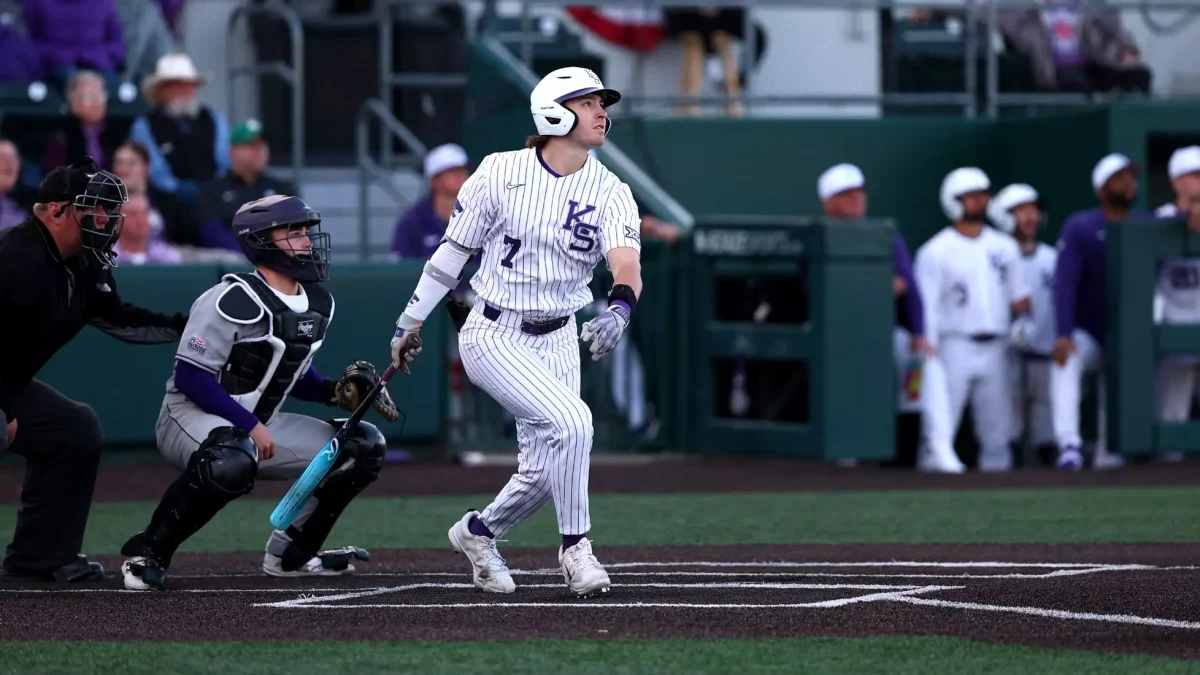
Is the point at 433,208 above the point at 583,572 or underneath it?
above

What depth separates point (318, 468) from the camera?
6.85m

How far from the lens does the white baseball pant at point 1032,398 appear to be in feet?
44.3

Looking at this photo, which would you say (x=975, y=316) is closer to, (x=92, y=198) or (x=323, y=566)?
(x=323, y=566)

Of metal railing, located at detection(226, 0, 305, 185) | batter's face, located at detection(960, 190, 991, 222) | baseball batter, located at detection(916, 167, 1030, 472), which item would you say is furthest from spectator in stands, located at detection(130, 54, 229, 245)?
batter's face, located at detection(960, 190, 991, 222)

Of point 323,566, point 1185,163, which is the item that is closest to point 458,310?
point 323,566

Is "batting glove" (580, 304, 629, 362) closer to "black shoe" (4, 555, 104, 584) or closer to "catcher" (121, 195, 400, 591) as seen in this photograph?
"catcher" (121, 195, 400, 591)

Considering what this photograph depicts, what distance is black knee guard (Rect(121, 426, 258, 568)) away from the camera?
6.71 m

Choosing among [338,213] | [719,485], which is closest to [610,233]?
[719,485]

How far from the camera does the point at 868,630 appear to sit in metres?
5.49

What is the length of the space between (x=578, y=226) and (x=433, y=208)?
6501mm

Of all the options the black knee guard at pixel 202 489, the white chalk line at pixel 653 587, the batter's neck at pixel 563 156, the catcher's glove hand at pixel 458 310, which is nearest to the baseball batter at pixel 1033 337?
the white chalk line at pixel 653 587

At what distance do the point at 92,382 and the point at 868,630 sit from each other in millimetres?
7988

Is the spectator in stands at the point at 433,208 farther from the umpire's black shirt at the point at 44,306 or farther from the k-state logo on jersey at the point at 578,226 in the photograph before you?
the k-state logo on jersey at the point at 578,226

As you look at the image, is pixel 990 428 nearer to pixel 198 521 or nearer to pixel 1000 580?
pixel 1000 580
